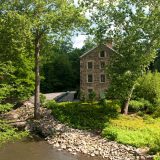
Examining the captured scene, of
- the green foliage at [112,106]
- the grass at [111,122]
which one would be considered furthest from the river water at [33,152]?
the green foliage at [112,106]

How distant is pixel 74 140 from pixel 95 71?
80.8 ft

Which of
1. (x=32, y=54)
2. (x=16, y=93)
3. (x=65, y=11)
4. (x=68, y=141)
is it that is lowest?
(x=68, y=141)

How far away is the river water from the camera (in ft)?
86.4

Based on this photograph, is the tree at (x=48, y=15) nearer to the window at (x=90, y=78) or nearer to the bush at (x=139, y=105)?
the bush at (x=139, y=105)

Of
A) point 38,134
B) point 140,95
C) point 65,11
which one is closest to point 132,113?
point 140,95

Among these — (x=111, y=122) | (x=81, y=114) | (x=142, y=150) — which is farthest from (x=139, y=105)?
(x=142, y=150)

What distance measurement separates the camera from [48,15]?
33.1 meters

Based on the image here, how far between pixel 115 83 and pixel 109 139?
21.0 ft

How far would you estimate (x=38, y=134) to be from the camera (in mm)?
32719

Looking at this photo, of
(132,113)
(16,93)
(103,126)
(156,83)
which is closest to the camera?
(103,126)

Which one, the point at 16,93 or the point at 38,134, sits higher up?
the point at 16,93

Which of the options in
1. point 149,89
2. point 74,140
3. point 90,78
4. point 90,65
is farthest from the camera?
point 90,78

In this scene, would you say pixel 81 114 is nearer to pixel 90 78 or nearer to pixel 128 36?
pixel 128 36

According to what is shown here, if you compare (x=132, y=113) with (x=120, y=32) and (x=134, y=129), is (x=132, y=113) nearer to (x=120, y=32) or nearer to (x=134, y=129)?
(x=134, y=129)
